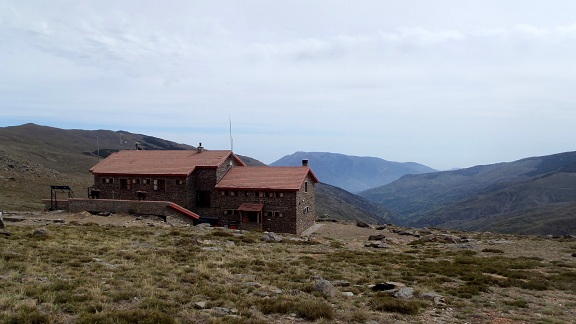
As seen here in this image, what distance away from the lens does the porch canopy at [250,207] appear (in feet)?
137

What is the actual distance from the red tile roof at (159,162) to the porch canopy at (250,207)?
216 inches

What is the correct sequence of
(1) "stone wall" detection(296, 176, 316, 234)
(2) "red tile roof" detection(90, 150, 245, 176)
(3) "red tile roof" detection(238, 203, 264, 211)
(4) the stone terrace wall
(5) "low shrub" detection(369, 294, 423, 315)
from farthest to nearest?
(2) "red tile roof" detection(90, 150, 245, 176)
(1) "stone wall" detection(296, 176, 316, 234)
(3) "red tile roof" detection(238, 203, 264, 211)
(4) the stone terrace wall
(5) "low shrub" detection(369, 294, 423, 315)

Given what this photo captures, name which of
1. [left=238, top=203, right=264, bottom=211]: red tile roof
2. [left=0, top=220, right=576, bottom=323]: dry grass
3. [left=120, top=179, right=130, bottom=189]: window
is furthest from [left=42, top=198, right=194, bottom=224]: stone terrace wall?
[left=0, top=220, right=576, bottom=323]: dry grass

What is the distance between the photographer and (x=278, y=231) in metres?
42.2

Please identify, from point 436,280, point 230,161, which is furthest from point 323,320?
point 230,161

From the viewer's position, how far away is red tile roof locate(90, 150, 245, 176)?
148 feet

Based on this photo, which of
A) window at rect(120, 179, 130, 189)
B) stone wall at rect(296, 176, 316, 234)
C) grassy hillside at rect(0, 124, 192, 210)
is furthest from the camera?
grassy hillside at rect(0, 124, 192, 210)

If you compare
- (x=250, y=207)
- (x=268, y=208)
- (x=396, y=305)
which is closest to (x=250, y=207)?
(x=250, y=207)

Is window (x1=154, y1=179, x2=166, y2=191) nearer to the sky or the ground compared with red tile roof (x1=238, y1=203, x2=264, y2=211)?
nearer to the sky

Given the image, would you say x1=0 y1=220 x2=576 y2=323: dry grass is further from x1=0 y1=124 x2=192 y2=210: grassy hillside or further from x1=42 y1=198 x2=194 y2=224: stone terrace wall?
x1=0 y1=124 x2=192 y2=210: grassy hillside

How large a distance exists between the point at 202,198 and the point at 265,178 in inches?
294

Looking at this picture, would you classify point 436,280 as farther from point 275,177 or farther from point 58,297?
point 275,177

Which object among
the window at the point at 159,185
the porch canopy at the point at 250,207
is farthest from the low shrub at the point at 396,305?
the window at the point at 159,185

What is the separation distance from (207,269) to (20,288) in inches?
271
